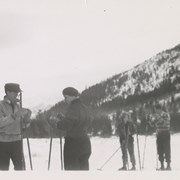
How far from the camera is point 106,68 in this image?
3082mm

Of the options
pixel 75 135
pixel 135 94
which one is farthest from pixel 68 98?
pixel 135 94

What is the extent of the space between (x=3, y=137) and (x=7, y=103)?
225 mm

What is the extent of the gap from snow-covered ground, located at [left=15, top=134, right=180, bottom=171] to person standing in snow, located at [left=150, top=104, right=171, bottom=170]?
0.13ft

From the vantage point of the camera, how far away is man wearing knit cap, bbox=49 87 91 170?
2.35 metres

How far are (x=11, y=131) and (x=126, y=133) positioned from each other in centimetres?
99

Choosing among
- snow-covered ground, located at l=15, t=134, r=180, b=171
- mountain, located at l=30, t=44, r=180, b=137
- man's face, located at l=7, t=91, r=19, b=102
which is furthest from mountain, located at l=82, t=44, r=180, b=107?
man's face, located at l=7, t=91, r=19, b=102

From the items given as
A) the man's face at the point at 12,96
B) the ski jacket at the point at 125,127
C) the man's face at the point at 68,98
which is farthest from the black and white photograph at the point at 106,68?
the man's face at the point at 68,98

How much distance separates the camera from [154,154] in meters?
3.09

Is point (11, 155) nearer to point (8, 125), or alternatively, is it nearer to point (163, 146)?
point (8, 125)

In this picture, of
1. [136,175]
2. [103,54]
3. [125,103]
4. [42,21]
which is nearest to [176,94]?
[125,103]

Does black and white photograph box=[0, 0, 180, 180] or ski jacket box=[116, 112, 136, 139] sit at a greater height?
black and white photograph box=[0, 0, 180, 180]

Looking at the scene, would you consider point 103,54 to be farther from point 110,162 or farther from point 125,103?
point 110,162

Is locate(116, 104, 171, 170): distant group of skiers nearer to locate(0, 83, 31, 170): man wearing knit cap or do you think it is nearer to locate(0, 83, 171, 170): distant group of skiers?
locate(0, 83, 171, 170): distant group of skiers

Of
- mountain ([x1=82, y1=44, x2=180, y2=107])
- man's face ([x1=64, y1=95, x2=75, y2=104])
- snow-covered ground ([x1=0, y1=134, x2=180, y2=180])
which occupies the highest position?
mountain ([x1=82, y1=44, x2=180, y2=107])
